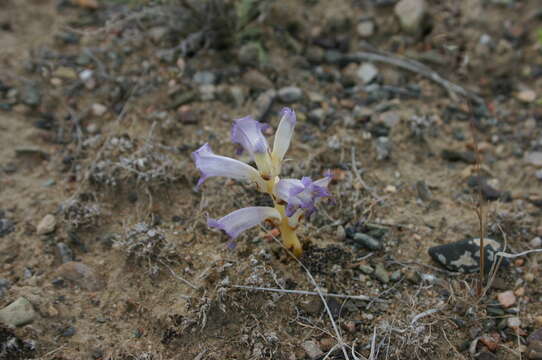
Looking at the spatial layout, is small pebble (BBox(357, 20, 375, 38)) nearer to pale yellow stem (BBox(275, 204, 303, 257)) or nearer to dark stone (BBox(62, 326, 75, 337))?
pale yellow stem (BBox(275, 204, 303, 257))

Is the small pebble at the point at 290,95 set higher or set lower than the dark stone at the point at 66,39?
lower

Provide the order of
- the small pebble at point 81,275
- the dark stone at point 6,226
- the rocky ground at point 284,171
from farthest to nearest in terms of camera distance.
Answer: the dark stone at point 6,226 < the small pebble at point 81,275 < the rocky ground at point 284,171

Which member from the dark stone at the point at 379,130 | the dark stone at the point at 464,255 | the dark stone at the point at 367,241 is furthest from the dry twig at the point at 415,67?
the dark stone at the point at 367,241

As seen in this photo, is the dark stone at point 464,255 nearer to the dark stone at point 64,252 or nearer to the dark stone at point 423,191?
the dark stone at point 423,191

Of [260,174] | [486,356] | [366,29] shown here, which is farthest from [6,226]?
[366,29]

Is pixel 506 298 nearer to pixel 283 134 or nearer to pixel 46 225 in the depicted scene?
pixel 283 134

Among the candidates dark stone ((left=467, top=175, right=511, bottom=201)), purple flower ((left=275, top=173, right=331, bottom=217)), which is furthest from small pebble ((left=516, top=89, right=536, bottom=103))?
purple flower ((left=275, top=173, right=331, bottom=217))

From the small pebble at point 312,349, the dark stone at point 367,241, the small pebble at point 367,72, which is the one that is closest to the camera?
the small pebble at point 312,349
